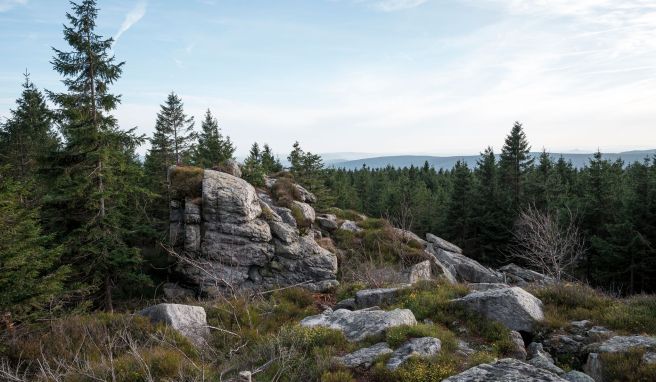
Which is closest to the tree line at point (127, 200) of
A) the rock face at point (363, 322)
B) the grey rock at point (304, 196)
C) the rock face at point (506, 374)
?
the grey rock at point (304, 196)

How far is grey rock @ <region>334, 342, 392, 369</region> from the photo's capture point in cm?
699

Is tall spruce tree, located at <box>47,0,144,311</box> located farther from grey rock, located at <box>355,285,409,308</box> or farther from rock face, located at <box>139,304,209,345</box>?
grey rock, located at <box>355,285,409,308</box>

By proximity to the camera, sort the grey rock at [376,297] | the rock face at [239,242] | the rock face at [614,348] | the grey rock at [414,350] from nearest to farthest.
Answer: the rock face at [614,348] → the grey rock at [414,350] → the grey rock at [376,297] → the rock face at [239,242]

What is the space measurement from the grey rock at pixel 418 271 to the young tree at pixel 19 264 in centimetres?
1356

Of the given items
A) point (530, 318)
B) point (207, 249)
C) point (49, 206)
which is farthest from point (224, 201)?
point (530, 318)

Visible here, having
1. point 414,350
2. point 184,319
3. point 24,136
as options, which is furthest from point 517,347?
point 24,136

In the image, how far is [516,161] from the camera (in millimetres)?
38000

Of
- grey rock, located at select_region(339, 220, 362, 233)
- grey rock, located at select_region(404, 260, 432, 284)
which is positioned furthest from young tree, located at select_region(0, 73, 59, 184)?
grey rock, located at select_region(404, 260, 432, 284)

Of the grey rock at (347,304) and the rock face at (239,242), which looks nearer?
the grey rock at (347,304)

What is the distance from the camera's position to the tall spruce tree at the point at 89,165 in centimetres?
1625

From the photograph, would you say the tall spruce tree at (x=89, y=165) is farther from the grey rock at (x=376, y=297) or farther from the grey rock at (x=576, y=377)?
the grey rock at (x=576, y=377)

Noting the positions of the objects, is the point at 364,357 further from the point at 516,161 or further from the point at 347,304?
the point at 516,161

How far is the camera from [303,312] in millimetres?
11273

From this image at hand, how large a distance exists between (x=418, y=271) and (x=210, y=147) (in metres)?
22.9
